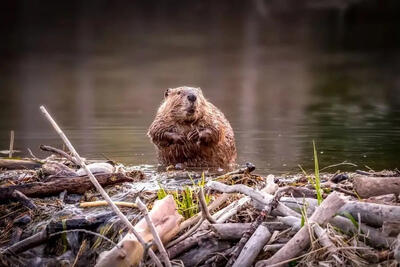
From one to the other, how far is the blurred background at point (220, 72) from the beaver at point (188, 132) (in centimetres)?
42

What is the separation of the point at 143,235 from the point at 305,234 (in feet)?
2.67

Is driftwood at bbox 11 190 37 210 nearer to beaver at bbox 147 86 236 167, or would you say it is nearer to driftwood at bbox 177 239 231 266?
driftwood at bbox 177 239 231 266

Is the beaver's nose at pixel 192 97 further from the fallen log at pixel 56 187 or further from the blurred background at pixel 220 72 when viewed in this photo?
the fallen log at pixel 56 187

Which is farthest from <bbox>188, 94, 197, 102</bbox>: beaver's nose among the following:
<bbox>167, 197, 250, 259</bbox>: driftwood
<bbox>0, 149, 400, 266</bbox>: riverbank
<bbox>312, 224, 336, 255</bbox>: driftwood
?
<bbox>312, 224, 336, 255</bbox>: driftwood

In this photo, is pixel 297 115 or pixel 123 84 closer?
pixel 297 115

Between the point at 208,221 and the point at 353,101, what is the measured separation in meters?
12.5

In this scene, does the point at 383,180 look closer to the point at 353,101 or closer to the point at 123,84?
the point at 353,101

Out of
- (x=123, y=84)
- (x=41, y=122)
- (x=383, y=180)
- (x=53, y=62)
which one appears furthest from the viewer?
(x=53, y=62)

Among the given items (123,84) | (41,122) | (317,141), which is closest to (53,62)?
(123,84)

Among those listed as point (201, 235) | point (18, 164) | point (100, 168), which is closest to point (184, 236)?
point (201, 235)

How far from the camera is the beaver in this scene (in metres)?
8.04

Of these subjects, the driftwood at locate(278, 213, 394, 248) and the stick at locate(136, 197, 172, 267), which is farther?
the driftwood at locate(278, 213, 394, 248)

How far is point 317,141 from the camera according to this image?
401 inches

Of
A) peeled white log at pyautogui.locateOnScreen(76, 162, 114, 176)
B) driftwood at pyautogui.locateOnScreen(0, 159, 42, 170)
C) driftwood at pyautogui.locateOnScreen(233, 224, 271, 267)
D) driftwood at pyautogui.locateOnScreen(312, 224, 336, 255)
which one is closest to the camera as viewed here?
driftwood at pyautogui.locateOnScreen(312, 224, 336, 255)
